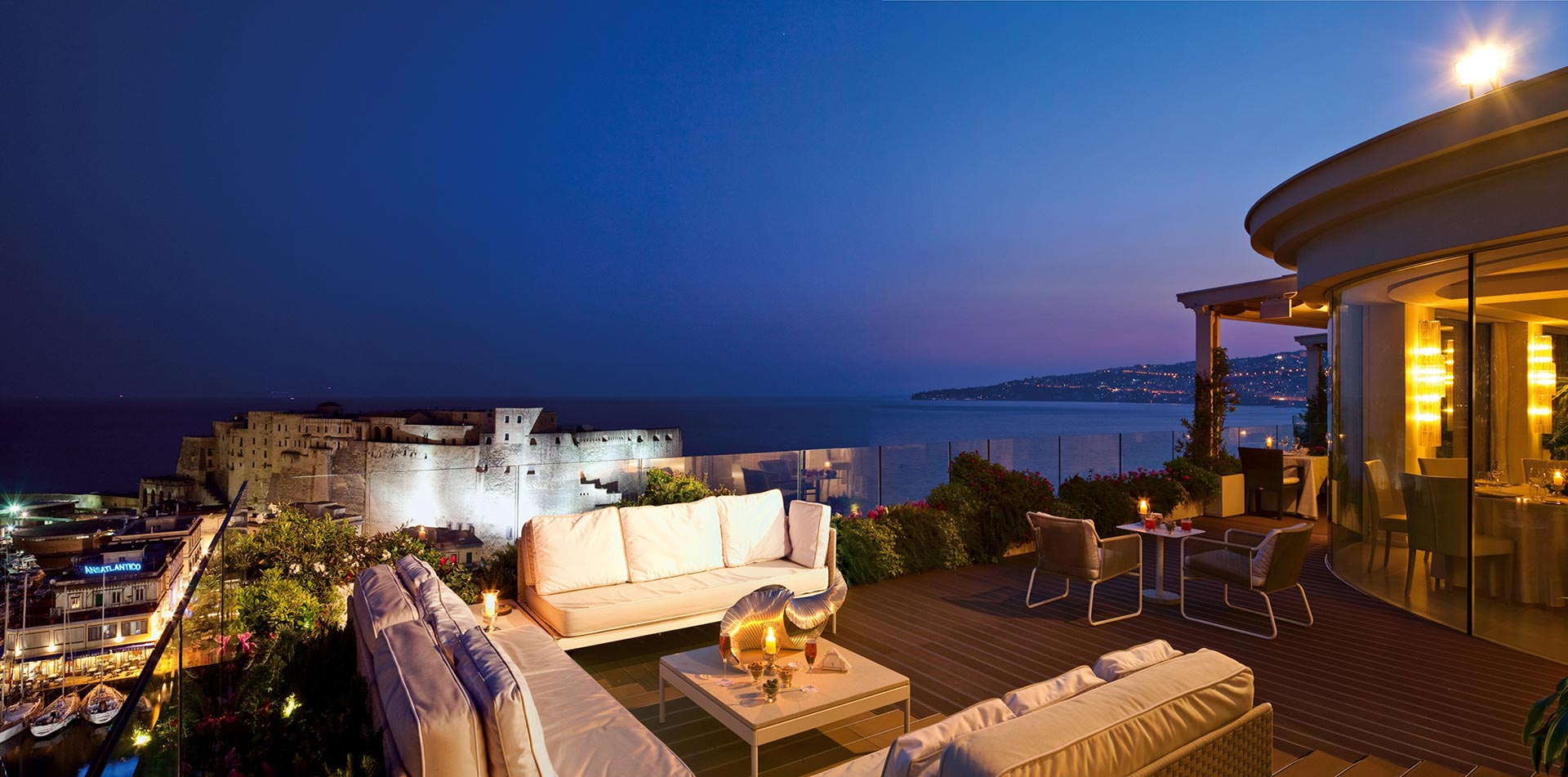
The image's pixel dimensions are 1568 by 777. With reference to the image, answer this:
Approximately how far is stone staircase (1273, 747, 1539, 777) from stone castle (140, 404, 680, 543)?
5.07m

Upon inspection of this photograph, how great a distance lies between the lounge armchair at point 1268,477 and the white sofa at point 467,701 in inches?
387

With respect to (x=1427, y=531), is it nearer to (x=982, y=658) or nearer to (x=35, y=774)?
(x=982, y=658)

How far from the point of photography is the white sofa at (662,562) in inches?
179

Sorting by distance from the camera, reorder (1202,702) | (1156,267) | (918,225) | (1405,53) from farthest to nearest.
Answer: (918,225) < (1156,267) < (1405,53) < (1202,702)

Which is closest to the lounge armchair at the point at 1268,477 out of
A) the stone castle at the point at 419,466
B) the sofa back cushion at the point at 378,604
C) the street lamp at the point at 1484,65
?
the street lamp at the point at 1484,65

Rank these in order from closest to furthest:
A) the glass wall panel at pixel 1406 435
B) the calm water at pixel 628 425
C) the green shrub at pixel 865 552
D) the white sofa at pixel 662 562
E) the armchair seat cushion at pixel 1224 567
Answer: the white sofa at pixel 662 562, the armchair seat cushion at pixel 1224 567, the glass wall panel at pixel 1406 435, the green shrub at pixel 865 552, the calm water at pixel 628 425

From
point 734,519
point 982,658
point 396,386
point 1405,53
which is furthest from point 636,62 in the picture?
point 396,386

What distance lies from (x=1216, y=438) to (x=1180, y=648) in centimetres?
689

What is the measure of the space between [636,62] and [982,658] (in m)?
19.0

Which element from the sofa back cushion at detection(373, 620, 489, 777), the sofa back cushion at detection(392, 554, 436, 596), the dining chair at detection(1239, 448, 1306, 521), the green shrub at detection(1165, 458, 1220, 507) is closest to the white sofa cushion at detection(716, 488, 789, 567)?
the sofa back cushion at detection(392, 554, 436, 596)

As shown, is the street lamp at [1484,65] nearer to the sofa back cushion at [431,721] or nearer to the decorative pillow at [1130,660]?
the decorative pillow at [1130,660]

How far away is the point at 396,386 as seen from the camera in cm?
3834

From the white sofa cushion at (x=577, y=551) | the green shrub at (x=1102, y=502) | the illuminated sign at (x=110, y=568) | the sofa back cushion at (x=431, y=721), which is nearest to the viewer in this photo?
the sofa back cushion at (x=431, y=721)

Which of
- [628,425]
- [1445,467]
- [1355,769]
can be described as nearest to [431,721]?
[1355,769]
